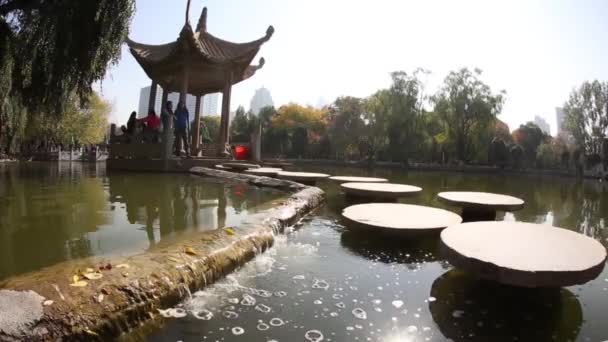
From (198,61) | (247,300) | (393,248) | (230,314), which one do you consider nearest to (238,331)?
(230,314)

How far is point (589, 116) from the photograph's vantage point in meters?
32.7

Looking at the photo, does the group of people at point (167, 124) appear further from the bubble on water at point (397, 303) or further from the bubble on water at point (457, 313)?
the bubble on water at point (457, 313)

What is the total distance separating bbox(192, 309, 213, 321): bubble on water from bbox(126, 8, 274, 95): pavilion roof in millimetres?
11007

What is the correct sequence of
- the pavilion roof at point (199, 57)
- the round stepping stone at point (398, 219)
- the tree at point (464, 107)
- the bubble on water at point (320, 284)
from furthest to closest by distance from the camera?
the tree at point (464, 107) → the pavilion roof at point (199, 57) → the round stepping stone at point (398, 219) → the bubble on water at point (320, 284)

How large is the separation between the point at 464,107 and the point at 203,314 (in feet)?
104

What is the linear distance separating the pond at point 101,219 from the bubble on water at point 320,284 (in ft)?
4.64

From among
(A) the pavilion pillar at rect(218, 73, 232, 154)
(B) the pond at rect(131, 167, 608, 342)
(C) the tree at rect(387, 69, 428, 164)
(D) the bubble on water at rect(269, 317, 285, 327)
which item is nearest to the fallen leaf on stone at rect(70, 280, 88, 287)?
(B) the pond at rect(131, 167, 608, 342)

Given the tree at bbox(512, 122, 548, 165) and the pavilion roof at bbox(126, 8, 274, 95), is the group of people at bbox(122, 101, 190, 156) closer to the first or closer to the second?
the pavilion roof at bbox(126, 8, 274, 95)

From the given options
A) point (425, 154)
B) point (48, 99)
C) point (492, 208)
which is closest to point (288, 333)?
point (492, 208)

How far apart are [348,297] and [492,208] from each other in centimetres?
344

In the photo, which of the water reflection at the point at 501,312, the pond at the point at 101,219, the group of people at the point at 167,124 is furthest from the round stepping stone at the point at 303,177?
the water reflection at the point at 501,312

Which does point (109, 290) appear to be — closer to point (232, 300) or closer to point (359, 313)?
point (232, 300)

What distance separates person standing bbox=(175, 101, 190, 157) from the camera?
38.5ft

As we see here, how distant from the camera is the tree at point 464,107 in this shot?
97.7 feet
